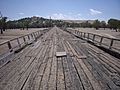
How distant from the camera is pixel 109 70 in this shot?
8031 mm

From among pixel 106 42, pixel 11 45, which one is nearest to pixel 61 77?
pixel 11 45

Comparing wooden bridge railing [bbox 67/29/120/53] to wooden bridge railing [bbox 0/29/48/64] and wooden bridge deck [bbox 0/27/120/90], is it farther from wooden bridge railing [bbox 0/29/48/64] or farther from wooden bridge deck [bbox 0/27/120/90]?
wooden bridge railing [bbox 0/29/48/64]

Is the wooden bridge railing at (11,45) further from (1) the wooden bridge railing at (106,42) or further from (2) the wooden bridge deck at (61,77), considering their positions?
(1) the wooden bridge railing at (106,42)

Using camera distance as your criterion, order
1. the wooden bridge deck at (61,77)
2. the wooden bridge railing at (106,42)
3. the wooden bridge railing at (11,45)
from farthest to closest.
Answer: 1. the wooden bridge railing at (106,42)
2. the wooden bridge railing at (11,45)
3. the wooden bridge deck at (61,77)

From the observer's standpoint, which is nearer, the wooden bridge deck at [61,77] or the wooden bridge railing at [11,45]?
the wooden bridge deck at [61,77]

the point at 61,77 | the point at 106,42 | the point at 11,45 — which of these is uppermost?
the point at 61,77

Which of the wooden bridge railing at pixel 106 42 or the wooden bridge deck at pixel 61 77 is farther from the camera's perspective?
the wooden bridge railing at pixel 106 42

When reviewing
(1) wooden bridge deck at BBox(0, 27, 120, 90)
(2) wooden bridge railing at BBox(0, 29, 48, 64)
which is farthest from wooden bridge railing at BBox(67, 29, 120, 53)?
(2) wooden bridge railing at BBox(0, 29, 48, 64)

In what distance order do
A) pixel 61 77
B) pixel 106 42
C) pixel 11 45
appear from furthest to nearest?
pixel 106 42 < pixel 11 45 < pixel 61 77

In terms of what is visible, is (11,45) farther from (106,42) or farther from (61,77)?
(61,77)

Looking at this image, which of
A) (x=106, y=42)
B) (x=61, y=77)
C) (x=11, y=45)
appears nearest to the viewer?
(x=61, y=77)

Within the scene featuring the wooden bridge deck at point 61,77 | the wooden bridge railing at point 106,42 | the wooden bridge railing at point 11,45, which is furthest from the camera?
the wooden bridge railing at point 106,42

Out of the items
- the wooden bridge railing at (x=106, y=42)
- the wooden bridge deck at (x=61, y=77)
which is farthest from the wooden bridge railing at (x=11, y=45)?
the wooden bridge railing at (x=106, y=42)

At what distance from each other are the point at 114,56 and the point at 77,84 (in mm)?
6175
